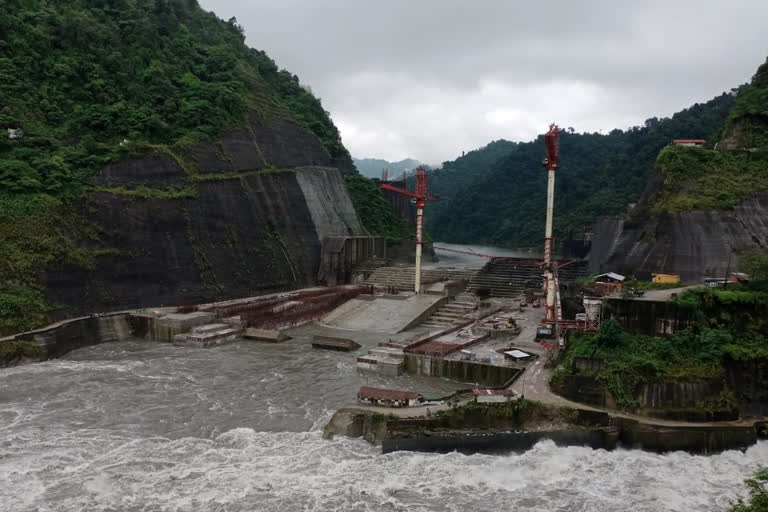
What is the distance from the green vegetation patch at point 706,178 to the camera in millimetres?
31688

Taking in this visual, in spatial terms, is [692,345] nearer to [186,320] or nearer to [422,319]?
[422,319]

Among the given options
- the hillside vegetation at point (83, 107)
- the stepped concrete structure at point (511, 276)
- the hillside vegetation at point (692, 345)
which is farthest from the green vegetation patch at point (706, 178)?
the hillside vegetation at point (83, 107)

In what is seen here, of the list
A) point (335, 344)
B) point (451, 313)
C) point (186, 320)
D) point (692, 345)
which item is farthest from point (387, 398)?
point (451, 313)

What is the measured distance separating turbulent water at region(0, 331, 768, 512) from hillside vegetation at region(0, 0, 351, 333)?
10.3 m

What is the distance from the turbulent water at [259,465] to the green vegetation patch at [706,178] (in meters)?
17.0

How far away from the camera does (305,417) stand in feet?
70.2

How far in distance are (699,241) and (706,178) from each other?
5.22 meters

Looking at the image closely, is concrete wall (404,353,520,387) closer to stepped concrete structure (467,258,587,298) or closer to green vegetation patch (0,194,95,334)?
stepped concrete structure (467,258,587,298)

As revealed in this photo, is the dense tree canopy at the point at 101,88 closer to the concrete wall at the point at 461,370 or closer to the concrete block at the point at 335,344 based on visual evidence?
the concrete block at the point at 335,344

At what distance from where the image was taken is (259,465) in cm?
1738

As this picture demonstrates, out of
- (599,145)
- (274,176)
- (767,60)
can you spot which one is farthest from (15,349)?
(599,145)

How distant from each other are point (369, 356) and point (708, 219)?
2037 cm

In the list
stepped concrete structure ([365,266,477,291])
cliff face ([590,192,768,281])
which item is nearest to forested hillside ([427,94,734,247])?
stepped concrete structure ([365,266,477,291])

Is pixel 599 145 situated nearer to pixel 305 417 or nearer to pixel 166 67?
pixel 166 67
